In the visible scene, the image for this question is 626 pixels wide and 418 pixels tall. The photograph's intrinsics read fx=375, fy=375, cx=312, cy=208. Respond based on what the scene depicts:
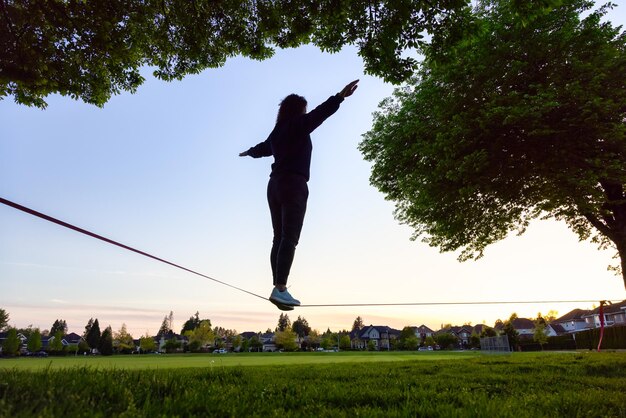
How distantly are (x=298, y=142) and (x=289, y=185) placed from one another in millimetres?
572

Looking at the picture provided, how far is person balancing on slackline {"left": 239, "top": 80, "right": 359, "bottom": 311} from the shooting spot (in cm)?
431

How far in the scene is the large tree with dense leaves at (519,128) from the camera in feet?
37.7

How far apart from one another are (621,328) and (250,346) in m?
95.0

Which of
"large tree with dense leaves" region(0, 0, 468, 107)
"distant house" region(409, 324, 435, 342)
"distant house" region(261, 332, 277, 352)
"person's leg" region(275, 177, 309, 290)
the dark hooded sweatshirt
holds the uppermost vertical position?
"large tree with dense leaves" region(0, 0, 468, 107)

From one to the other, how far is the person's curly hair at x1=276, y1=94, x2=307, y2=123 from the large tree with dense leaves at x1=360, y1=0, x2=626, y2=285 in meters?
7.31

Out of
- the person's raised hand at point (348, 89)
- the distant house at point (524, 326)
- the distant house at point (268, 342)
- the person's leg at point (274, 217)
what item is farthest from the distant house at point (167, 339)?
the person's raised hand at point (348, 89)

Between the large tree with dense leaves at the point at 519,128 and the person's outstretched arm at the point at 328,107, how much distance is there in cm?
760

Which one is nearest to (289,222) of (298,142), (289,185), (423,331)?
(289,185)

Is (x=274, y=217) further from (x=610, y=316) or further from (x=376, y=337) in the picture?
(x=376, y=337)

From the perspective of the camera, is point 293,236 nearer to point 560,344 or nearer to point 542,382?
point 542,382

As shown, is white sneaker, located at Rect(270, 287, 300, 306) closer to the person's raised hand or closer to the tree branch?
the person's raised hand

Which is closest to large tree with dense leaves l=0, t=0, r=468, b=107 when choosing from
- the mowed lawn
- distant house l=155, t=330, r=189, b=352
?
the mowed lawn

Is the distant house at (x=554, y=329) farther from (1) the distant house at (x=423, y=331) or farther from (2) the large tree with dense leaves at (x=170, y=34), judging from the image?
(2) the large tree with dense leaves at (x=170, y=34)

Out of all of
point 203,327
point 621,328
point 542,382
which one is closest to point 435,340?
point 203,327
